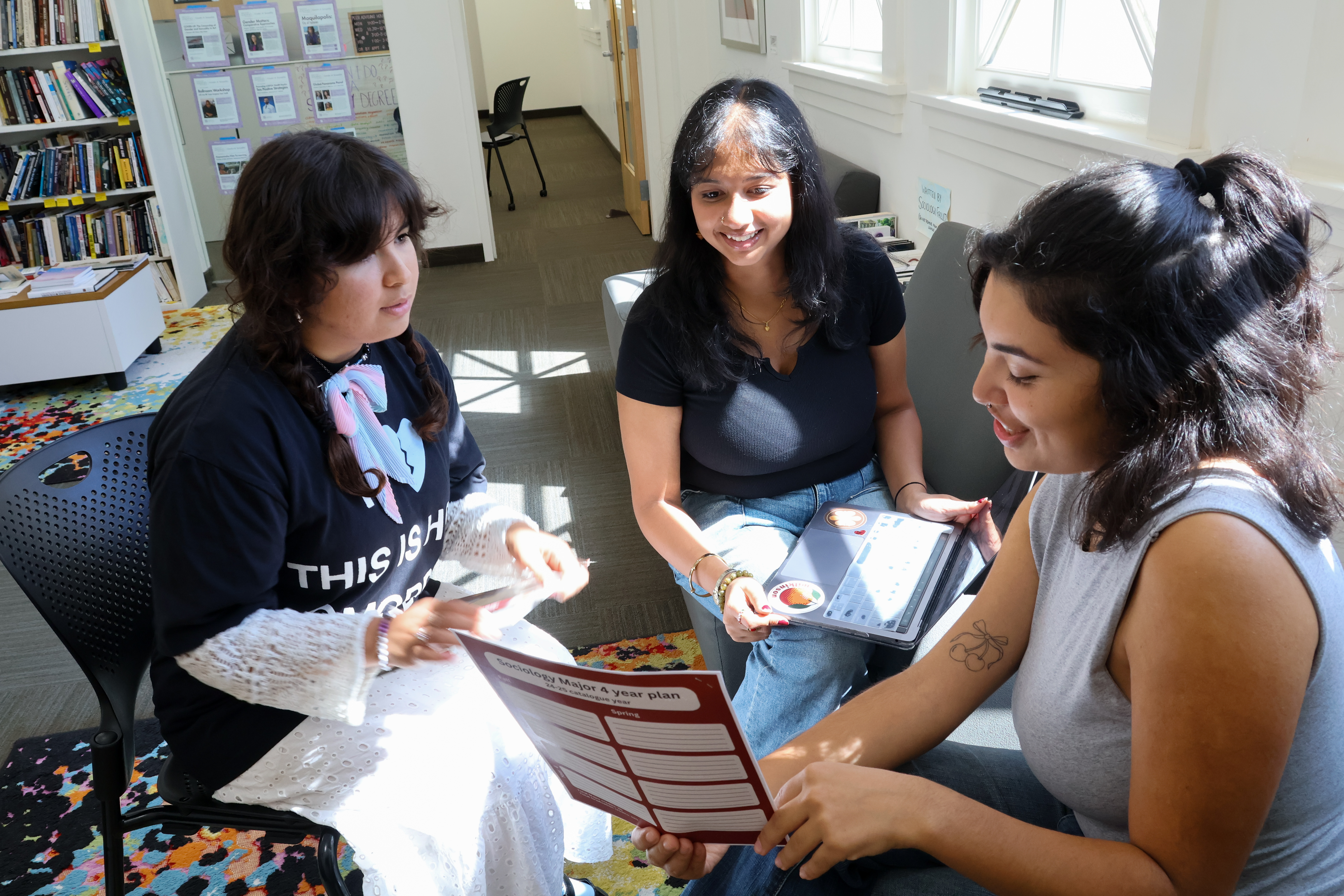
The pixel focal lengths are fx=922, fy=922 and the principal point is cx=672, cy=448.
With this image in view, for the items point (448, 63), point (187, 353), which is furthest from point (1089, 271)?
point (448, 63)

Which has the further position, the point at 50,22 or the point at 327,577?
the point at 50,22

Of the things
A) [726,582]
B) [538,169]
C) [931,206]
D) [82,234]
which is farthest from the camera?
[538,169]

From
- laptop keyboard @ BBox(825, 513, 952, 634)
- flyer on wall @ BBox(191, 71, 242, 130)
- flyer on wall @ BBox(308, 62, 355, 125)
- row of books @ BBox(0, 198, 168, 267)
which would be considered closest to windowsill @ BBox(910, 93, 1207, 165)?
laptop keyboard @ BBox(825, 513, 952, 634)

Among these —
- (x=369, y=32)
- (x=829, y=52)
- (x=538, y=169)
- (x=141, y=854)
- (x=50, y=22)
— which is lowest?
(x=141, y=854)

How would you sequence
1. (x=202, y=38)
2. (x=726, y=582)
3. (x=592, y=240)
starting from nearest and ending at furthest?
1. (x=726, y=582)
2. (x=202, y=38)
3. (x=592, y=240)

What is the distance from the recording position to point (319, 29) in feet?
18.2

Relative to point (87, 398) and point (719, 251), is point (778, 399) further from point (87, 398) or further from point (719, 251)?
point (87, 398)

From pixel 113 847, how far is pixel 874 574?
121 centimetres

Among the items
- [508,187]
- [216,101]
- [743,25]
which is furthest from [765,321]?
[508,187]

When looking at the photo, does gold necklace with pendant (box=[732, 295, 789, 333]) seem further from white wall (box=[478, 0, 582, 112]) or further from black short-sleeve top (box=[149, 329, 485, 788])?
white wall (box=[478, 0, 582, 112])

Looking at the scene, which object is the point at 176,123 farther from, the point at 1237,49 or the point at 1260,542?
the point at 1260,542

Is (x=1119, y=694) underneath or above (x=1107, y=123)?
underneath

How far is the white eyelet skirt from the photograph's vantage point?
1229 millimetres

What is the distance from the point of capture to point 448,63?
5.70m
